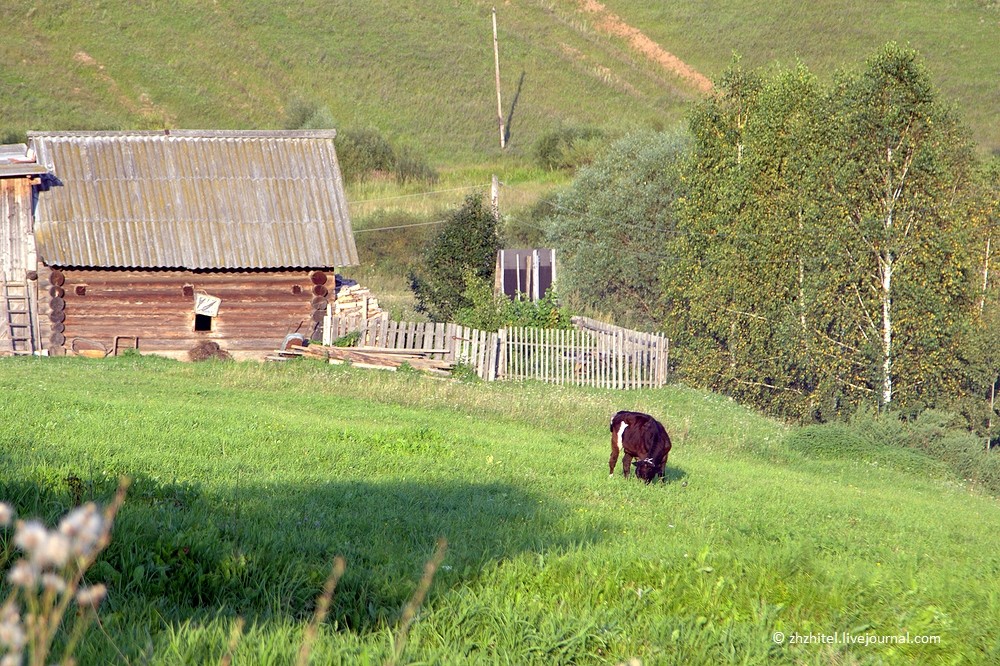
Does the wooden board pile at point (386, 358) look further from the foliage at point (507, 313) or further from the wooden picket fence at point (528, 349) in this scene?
the foliage at point (507, 313)

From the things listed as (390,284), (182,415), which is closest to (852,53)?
(390,284)

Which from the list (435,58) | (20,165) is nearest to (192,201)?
(20,165)

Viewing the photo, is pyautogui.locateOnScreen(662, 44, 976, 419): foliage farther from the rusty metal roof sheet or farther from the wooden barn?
the rusty metal roof sheet

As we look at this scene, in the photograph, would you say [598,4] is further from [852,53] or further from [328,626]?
[328,626]

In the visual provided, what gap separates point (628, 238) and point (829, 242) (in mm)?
12140

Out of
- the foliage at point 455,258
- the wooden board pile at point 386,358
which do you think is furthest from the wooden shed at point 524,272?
the wooden board pile at point 386,358

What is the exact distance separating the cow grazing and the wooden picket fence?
39.8 feet

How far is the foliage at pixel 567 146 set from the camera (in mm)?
58094

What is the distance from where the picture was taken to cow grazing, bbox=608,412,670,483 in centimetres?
1165

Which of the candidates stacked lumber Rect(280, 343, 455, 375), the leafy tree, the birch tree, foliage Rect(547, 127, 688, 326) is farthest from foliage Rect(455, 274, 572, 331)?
foliage Rect(547, 127, 688, 326)

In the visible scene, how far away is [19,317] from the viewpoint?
997 inches

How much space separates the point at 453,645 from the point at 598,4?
100499 millimetres

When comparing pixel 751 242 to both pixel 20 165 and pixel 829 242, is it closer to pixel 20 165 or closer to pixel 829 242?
pixel 829 242

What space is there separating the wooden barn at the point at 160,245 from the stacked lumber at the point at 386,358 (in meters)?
2.59
